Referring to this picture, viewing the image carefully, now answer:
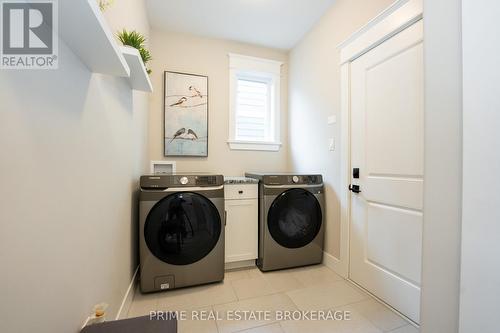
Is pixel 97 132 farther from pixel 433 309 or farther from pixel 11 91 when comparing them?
pixel 433 309

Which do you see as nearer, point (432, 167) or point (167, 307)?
point (432, 167)

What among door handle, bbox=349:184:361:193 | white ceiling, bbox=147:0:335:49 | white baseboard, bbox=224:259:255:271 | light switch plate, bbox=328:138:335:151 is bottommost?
white baseboard, bbox=224:259:255:271

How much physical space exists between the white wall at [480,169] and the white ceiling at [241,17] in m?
2.02

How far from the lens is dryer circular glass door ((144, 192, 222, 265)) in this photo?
1.67m

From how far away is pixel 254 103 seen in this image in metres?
3.00

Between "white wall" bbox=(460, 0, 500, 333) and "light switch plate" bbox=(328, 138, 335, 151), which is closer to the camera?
"white wall" bbox=(460, 0, 500, 333)

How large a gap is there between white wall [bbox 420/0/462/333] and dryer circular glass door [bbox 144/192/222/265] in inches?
56.0

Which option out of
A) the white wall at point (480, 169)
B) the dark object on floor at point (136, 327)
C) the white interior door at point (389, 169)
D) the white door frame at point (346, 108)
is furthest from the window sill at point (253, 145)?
the white wall at point (480, 169)

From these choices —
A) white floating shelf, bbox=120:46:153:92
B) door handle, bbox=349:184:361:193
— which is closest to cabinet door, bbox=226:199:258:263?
door handle, bbox=349:184:361:193

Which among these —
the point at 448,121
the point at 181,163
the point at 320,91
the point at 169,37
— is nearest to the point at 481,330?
the point at 448,121

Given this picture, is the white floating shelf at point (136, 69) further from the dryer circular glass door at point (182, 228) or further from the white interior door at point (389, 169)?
the white interior door at point (389, 169)

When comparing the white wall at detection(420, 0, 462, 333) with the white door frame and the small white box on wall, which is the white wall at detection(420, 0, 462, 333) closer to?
the white door frame

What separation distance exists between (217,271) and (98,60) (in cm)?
167

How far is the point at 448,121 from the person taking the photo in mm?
665
